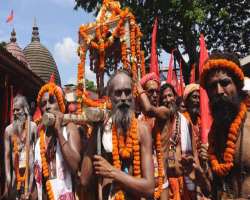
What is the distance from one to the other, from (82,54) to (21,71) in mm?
3856

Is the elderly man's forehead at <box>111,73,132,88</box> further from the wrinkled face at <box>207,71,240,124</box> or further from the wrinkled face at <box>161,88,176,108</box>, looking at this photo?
the wrinkled face at <box>161,88,176,108</box>

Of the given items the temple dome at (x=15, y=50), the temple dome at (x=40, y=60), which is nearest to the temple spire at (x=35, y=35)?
the temple dome at (x=40, y=60)

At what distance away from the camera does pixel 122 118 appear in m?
3.51

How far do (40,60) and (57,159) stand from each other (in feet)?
76.2

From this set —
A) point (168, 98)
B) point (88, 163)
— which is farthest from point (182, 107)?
point (88, 163)

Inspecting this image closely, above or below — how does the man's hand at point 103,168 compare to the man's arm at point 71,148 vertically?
below

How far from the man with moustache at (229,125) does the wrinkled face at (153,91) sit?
2162 mm

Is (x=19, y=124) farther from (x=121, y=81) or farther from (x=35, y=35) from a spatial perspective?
(x=35, y=35)

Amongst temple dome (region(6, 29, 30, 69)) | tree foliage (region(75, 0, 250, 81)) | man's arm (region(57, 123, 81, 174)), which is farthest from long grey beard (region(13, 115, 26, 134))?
temple dome (region(6, 29, 30, 69))

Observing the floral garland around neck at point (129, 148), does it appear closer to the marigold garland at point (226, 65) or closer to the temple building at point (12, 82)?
the marigold garland at point (226, 65)

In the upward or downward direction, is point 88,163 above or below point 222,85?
below

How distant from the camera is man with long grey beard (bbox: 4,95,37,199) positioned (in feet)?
19.0

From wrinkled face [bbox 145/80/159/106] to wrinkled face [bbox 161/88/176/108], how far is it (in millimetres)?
82

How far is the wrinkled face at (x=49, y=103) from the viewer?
16.3 feet
